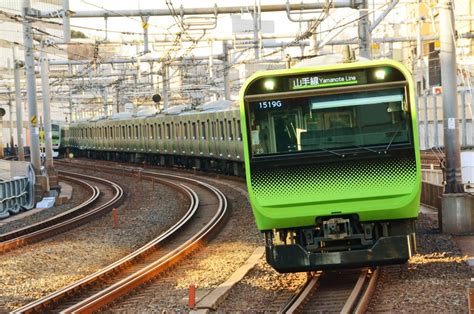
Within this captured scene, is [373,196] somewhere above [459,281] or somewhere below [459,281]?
above

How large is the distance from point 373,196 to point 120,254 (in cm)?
658

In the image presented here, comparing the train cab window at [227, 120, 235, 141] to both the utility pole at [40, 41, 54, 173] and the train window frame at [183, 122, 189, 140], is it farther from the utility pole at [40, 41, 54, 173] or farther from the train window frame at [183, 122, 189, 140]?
the train window frame at [183, 122, 189, 140]

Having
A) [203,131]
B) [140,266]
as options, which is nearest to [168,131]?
[203,131]

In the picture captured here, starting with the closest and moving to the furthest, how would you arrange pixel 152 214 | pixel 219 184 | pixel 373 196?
pixel 373 196, pixel 152 214, pixel 219 184

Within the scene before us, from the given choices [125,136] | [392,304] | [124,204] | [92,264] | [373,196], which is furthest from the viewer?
[125,136]

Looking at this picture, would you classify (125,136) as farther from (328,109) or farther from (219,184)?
(328,109)

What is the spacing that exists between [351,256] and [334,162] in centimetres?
110

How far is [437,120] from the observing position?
112 ft

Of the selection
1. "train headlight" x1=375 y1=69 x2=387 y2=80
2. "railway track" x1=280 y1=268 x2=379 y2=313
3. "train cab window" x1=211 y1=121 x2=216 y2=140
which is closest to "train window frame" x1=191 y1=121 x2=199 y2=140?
"train cab window" x1=211 y1=121 x2=216 y2=140

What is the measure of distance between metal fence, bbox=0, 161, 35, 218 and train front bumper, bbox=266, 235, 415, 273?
15262mm

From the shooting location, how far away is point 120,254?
15.9 metres

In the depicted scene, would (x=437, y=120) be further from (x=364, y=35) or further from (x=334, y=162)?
(x=334, y=162)

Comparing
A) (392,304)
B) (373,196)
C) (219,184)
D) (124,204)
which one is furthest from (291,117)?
(219,184)

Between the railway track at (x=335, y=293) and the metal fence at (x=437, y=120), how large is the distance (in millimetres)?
19669
